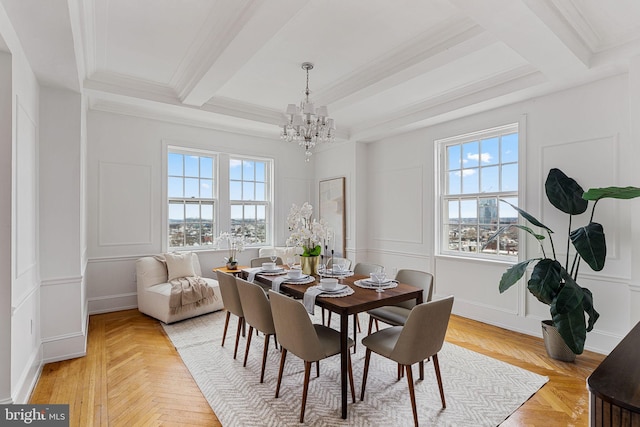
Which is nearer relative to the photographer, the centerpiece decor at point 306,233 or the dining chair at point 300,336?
the dining chair at point 300,336

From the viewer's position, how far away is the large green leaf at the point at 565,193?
302 centimetres

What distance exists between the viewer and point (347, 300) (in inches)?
92.8

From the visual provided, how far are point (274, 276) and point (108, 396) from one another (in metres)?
1.55

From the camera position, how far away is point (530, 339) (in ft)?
11.5

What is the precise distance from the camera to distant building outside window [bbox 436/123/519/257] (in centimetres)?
390

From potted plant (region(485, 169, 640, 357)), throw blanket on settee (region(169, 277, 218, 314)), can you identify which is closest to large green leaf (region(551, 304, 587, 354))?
potted plant (region(485, 169, 640, 357))

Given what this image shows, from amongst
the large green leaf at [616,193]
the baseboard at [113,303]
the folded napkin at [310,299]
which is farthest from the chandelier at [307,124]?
the baseboard at [113,303]

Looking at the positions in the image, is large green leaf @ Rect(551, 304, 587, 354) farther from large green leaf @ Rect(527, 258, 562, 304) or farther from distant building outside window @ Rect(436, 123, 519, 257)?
distant building outside window @ Rect(436, 123, 519, 257)

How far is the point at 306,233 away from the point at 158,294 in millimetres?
2149

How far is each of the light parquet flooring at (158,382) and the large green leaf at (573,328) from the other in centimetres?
31

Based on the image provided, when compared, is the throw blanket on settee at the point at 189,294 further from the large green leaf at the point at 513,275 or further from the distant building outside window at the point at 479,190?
the large green leaf at the point at 513,275

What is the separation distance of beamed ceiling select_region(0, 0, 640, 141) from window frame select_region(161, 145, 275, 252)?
2.78 feet

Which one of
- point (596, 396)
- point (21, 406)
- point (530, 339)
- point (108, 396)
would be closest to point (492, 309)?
point (530, 339)

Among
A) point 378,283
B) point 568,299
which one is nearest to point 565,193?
point 568,299
